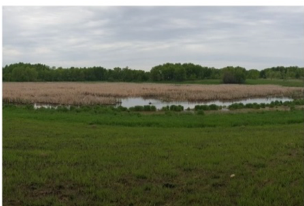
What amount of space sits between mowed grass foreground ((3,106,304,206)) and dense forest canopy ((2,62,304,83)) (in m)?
91.1

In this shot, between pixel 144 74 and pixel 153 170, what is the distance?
112 m

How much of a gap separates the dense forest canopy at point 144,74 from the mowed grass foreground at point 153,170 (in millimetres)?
91058

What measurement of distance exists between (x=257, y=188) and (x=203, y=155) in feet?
8.74

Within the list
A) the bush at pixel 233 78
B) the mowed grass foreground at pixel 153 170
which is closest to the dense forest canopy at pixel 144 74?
the bush at pixel 233 78

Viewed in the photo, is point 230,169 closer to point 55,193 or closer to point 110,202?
point 110,202

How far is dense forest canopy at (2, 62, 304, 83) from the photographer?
344ft

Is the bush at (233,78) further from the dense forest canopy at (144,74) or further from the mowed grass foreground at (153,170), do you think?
the mowed grass foreground at (153,170)

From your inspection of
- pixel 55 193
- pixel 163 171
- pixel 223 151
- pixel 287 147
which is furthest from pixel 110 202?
pixel 287 147

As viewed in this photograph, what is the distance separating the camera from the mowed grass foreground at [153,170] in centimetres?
563

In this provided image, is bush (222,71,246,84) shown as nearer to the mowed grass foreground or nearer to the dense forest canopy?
the dense forest canopy

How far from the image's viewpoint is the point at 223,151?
914 cm

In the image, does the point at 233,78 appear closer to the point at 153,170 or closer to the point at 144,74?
the point at 144,74

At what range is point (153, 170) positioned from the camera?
7.18 meters

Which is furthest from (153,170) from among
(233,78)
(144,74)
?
(144,74)
